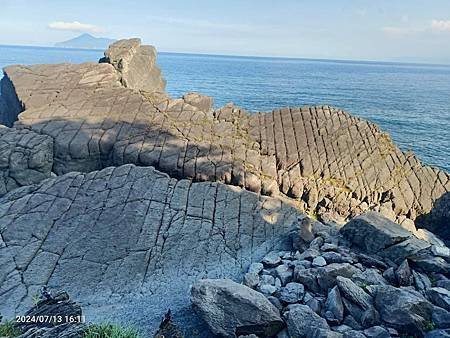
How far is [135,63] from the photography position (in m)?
40.8

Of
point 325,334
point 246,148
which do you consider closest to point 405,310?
point 325,334

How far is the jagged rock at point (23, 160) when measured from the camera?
2202 cm

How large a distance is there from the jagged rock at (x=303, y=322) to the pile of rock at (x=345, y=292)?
0.08ft

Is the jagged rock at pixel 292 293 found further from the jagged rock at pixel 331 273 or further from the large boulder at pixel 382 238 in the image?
the large boulder at pixel 382 238

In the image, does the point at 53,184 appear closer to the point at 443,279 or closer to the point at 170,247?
the point at 170,247

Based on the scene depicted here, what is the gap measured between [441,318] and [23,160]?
20.7 m

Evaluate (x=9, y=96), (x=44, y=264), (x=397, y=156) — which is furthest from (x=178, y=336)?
(x=9, y=96)

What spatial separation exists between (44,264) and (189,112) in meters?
13.7

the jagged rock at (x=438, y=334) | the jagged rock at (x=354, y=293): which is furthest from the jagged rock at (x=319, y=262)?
the jagged rock at (x=438, y=334)

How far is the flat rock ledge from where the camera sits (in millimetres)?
22531

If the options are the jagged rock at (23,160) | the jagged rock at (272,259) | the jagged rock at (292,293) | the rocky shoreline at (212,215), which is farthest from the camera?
the jagged rock at (23,160)

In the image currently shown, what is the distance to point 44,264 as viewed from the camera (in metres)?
16.3

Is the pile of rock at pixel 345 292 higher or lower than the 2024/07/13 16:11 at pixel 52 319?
higher

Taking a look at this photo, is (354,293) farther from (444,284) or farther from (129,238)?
(129,238)
